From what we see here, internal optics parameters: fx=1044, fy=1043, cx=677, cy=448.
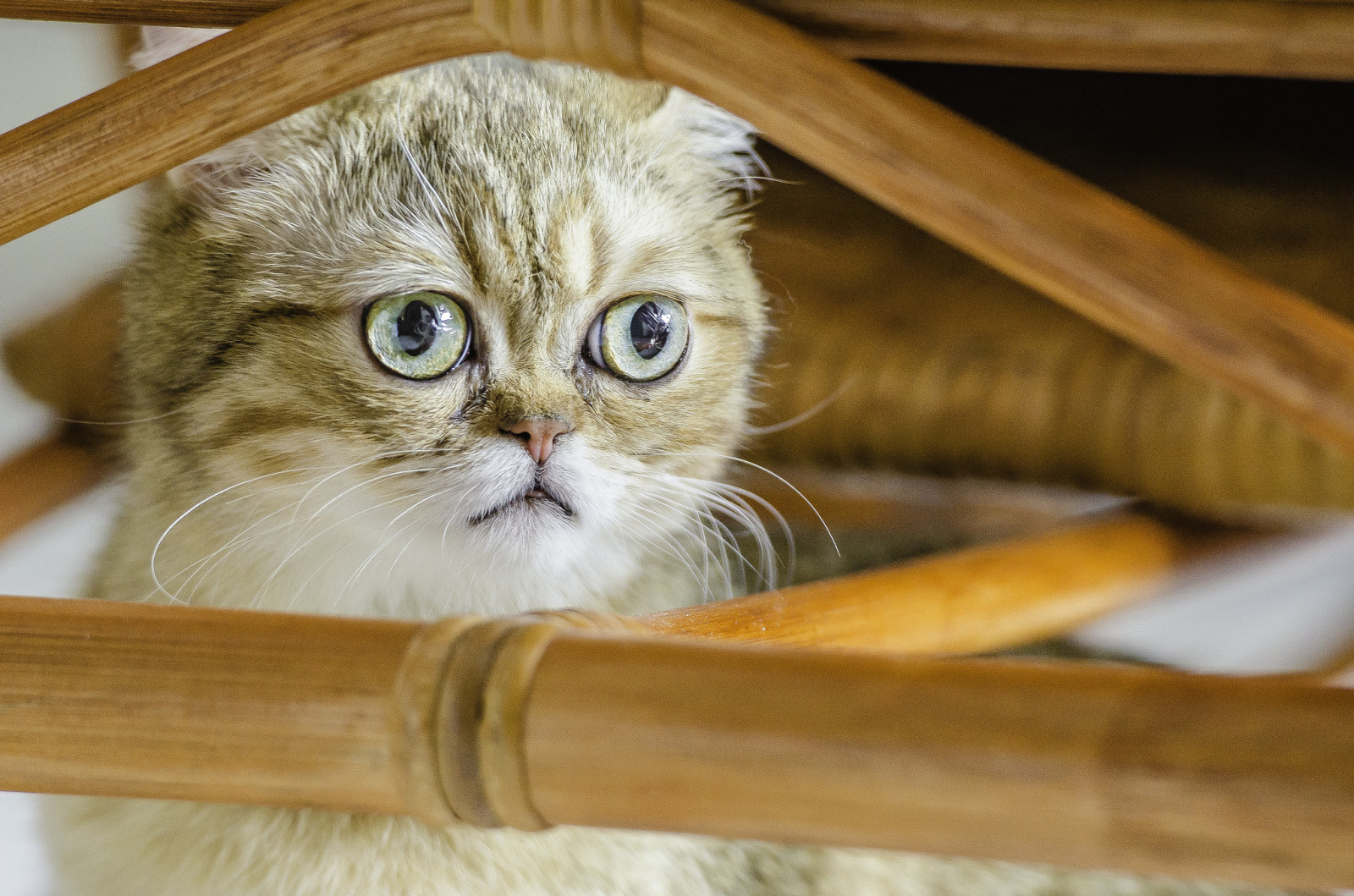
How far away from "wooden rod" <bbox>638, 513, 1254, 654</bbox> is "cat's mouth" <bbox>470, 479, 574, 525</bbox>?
0.35 ft

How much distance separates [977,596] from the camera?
2.79 ft

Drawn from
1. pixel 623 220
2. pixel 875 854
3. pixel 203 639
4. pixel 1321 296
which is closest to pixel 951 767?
pixel 203 639

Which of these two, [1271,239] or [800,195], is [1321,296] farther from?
[800,195]

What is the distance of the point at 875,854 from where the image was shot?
2.96 feet

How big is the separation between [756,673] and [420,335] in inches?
13.6

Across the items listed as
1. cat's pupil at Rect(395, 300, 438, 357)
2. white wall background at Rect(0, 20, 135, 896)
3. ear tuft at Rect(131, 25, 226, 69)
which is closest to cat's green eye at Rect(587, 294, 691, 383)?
cat's pupil at Rect(395, 300, 438, 357)

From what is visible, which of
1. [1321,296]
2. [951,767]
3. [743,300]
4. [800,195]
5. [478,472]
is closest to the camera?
[951,767]

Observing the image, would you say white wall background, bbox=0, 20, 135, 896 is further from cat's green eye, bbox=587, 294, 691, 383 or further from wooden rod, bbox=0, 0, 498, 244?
cat's green eye, bbox=587, 294, 691, 383

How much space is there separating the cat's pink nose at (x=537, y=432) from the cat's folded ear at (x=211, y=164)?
0.98 ft

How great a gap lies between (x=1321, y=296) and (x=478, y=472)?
81cm

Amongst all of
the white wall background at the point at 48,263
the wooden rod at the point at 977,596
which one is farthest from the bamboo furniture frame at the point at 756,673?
the white wall background at the point at 48,263

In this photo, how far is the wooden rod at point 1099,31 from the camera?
48cm

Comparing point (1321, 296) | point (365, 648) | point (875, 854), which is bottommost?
point (875, 854)

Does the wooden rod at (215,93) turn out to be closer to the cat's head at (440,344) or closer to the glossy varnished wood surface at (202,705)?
the cat's head at (440,344)
